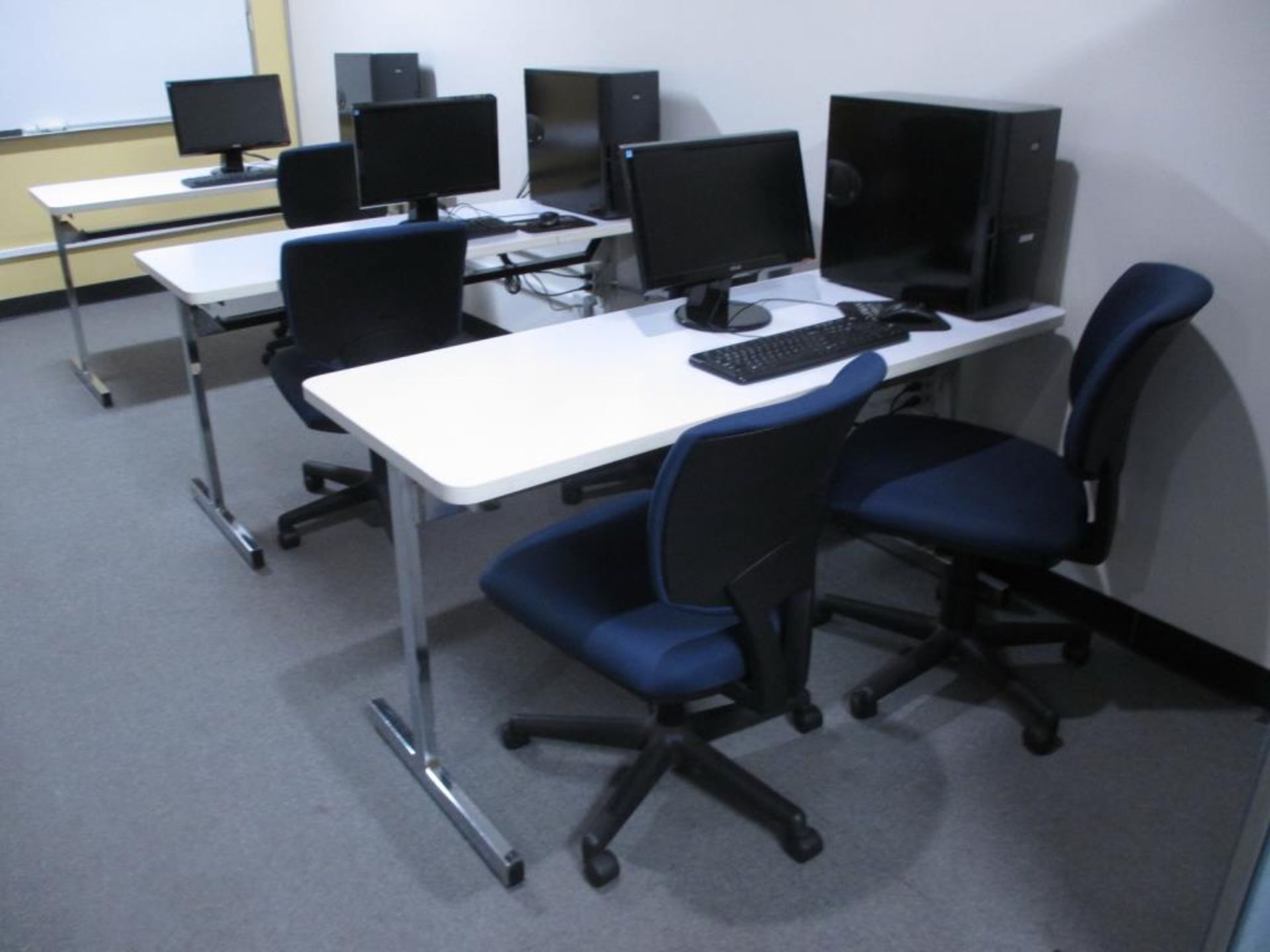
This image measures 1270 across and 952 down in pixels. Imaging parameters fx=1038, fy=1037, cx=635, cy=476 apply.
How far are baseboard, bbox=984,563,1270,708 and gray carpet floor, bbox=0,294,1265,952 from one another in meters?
0.04

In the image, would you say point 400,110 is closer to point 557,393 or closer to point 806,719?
point 557,393

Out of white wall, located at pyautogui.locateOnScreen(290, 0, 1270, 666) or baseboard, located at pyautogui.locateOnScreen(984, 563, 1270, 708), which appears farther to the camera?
baseboard, located at pyautogui.locateOnScreen(984, 563, 1270, 708)

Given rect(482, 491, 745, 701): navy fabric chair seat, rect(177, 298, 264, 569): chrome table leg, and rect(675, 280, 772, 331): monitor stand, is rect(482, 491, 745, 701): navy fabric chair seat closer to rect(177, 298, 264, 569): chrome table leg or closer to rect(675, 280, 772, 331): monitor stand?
rect(675, 280, 772, 331): monitor stand

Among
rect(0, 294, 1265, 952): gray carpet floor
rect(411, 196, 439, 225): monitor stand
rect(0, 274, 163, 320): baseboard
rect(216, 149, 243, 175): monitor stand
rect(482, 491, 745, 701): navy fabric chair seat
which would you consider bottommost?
rect(0, 294, 1265, 952): gray carpet floor

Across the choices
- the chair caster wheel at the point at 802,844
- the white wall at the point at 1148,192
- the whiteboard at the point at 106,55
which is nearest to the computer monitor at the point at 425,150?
the white wall at the point at 1148,192

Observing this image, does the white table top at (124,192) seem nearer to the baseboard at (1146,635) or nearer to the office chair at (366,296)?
the office chair at (366,296)

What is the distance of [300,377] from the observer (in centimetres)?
283

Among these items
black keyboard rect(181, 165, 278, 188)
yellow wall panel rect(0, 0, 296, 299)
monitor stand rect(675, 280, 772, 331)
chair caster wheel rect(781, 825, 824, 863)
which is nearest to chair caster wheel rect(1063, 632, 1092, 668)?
chair caster wheel rect(781, 825, 824, 863)

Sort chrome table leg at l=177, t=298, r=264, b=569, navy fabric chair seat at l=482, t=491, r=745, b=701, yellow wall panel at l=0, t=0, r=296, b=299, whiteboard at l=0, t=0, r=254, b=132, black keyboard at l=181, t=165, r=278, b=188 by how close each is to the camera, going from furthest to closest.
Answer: yellow wall panel at l=0, t=0, r=296, b=299 < whiteboard at l=0, t=0, r=254, b=132 < black keyboard at l=181, t=165, r=278, b=188 < chrome table leg at l=177, t=298, r=264, b=569 < navy fabric chair seat at l=482, t=491, r=745, b=701

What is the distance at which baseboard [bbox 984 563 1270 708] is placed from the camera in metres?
2.31

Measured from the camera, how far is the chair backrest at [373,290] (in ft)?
8.29

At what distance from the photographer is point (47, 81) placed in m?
4.90

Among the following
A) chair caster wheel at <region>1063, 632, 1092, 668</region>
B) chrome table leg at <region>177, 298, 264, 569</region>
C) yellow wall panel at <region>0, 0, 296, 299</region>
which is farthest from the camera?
yellow wall panel at <region>0, 0, 296, 299</region>

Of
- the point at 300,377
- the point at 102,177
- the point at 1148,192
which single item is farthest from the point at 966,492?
the point at 102,177
